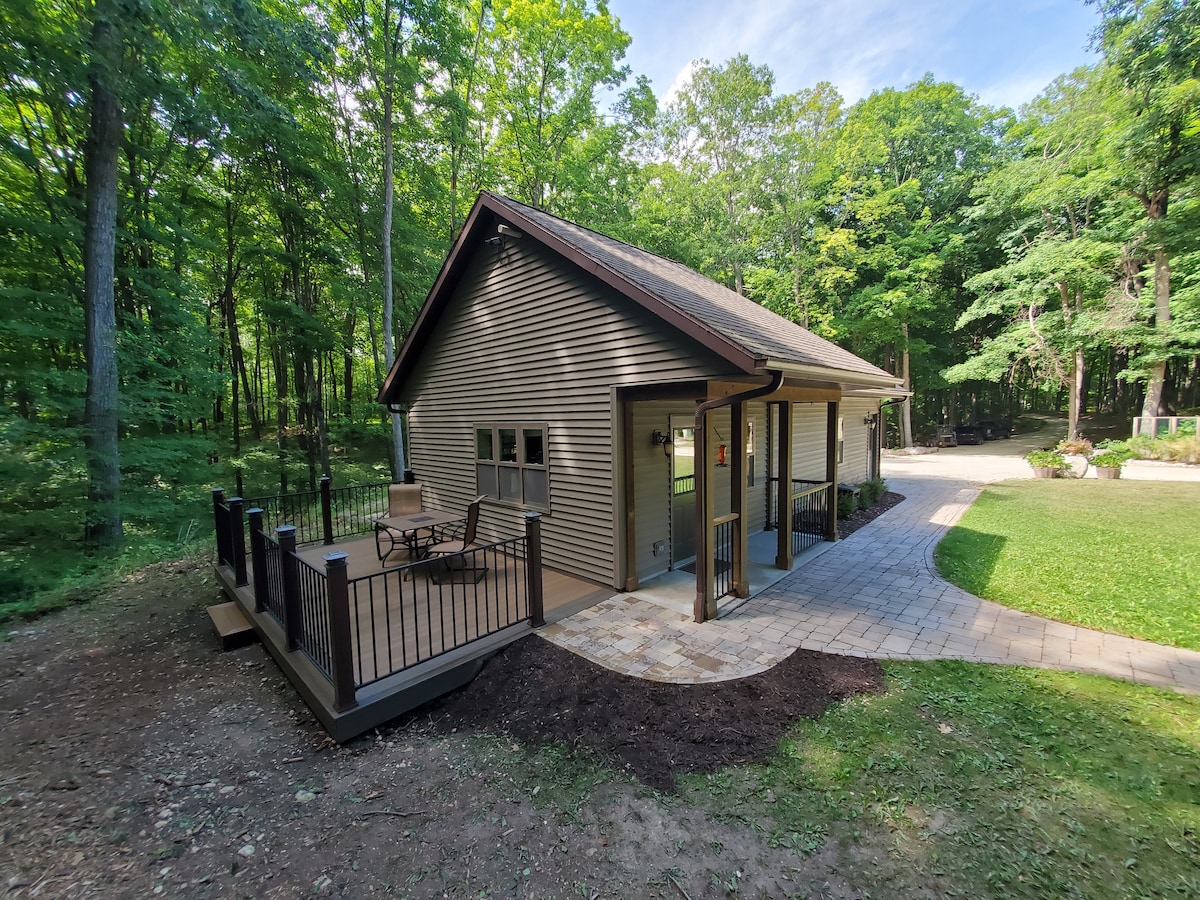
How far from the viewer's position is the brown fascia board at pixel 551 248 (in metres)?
4.41

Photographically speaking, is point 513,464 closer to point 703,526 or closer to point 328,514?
point 703,526

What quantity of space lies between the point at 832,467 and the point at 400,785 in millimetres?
7480

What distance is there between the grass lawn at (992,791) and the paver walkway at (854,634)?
1.95 ft

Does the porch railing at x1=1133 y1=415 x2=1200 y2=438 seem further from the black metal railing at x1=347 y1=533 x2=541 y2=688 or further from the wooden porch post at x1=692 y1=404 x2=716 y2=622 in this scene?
the black metal railing at x1=347 y1=533 x2=541 y2=688

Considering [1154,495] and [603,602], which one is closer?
[603,602]

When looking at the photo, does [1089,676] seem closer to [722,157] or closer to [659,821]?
[659,821]

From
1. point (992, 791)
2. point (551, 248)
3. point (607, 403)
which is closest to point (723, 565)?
point (607, 403)

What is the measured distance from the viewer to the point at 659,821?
2.71m

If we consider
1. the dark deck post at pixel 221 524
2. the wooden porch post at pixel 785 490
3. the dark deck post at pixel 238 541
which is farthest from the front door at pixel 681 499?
the dark deck post at pixel 221 524

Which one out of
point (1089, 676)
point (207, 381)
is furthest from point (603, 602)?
point (207, 381)

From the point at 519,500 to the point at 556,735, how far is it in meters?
4.17

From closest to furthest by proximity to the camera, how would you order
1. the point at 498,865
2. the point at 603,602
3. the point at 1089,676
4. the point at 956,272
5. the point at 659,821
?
the point at 498,865, the point at 659,821, the point at 1089,676, the point at 603,602, the point at 956,272

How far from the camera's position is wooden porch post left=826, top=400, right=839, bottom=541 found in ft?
25.5

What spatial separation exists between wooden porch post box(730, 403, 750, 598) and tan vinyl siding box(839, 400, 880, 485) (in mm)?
7885
